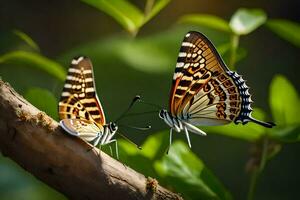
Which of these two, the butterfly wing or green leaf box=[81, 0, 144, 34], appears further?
green leaf box=[81, 0, 144, 34]

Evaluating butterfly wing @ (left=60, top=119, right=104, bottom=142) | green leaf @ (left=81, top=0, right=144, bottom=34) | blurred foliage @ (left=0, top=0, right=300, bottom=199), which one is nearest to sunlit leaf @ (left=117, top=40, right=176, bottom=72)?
blurred foliage @ (left=0, top=0, right=300, bottom=199)

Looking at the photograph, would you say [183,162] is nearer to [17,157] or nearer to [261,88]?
[17,157]

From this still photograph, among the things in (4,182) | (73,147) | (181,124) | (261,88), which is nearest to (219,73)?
(181,124)

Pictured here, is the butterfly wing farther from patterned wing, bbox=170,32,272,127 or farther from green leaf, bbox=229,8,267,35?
green leaf, bbox=229,8,267,35

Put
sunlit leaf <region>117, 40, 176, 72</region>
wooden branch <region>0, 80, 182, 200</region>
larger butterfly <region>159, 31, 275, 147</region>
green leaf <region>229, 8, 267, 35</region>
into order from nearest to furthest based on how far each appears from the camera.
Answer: wooden branch <region>0, 80, 182, 200</region>, larger butterfly <region>159, 31, 275, 147</region>, green leaf <region>229, 8, 267, 35</region>, sunlit leaf <region>117, 40, 176, 72</region>

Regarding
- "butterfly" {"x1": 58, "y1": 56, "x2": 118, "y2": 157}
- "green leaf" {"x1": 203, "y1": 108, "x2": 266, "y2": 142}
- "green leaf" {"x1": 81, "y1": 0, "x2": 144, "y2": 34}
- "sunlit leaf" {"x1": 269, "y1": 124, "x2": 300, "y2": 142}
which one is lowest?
"butterfly" {"x1": 58, "y1": 56, "x2": 118, "y2": 157}
